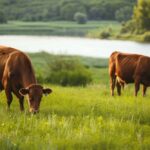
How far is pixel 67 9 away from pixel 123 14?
1650 cm

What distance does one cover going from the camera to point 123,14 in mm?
148750

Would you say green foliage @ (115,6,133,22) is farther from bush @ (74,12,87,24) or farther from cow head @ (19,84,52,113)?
cow head @ (19,84,52,113)

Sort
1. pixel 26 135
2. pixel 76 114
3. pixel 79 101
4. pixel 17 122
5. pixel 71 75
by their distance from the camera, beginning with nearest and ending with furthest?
1. pixel 26 135
2. pixel 17 122
3. pixel 76 114
4. pixel 79 101
5. pixel 71 75

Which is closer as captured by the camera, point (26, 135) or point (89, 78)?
point (26, 135)

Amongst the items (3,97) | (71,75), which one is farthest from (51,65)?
Answer: (3,97)

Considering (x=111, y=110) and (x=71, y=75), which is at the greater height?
(x=111, y=110)

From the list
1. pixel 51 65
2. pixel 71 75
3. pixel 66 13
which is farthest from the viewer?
pixel 66 13

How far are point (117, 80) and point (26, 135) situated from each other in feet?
32.6

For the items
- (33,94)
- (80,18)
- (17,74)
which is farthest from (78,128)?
(80,18)

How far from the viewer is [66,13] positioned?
148m

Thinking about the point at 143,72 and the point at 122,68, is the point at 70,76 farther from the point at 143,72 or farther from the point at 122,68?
the point at 143,72

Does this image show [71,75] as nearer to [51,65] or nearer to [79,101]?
[51,65]

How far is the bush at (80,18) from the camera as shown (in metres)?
140

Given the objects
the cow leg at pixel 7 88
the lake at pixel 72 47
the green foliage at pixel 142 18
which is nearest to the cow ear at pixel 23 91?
the cow leg at pixel 7 88
